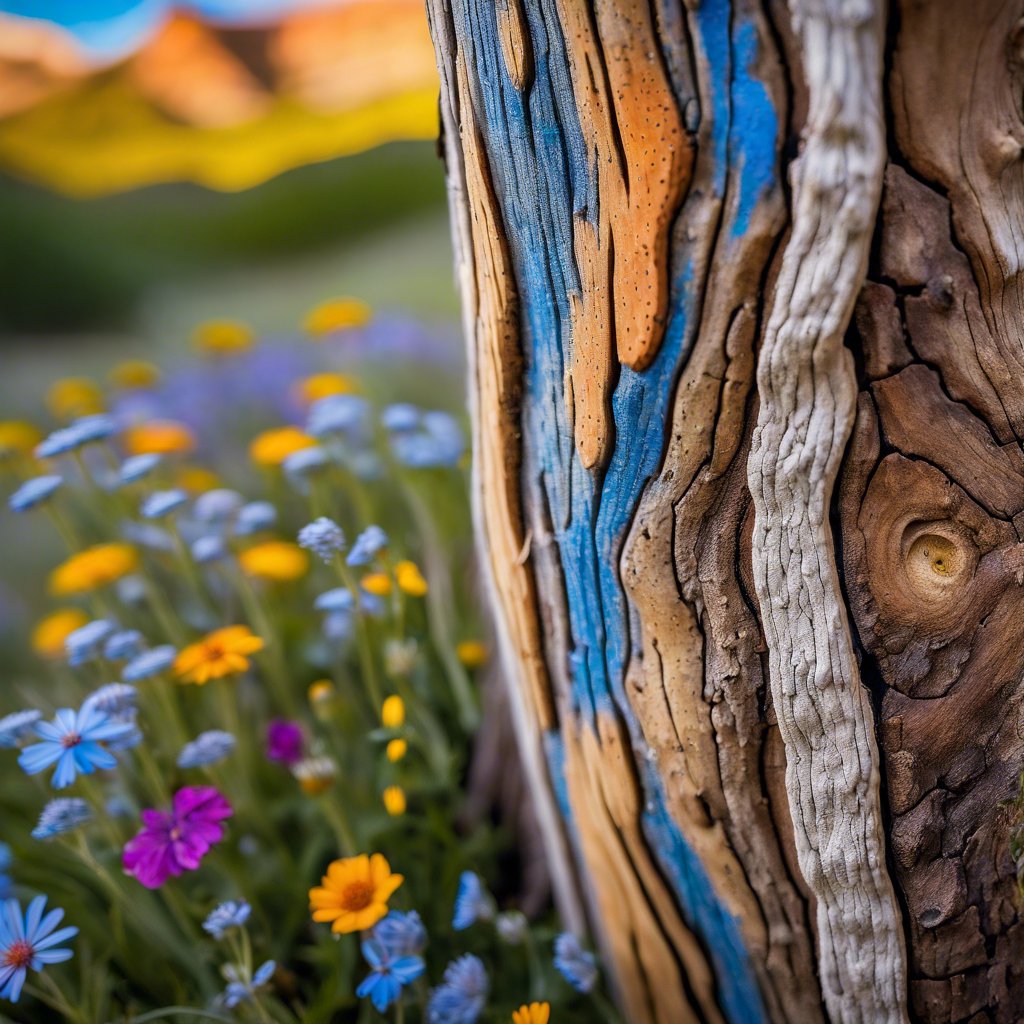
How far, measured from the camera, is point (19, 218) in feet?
8.87

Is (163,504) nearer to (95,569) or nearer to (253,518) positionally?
(253,518)

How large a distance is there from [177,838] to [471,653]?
→ 65 centimetres

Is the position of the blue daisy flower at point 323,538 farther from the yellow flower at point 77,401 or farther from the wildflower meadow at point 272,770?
the yellow flower at point 77,401

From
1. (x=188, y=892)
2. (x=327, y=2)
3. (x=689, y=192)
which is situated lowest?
(x=188, y=892)

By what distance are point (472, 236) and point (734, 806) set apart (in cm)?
63

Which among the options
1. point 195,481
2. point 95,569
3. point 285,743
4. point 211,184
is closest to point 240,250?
point 211,184

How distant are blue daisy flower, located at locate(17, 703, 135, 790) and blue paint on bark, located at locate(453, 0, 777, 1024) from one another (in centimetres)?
50

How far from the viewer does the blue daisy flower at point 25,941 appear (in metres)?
0.85

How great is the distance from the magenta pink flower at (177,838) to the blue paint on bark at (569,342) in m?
0.43

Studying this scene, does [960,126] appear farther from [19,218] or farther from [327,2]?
[19,218]

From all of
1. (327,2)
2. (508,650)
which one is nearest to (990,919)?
(508,650)

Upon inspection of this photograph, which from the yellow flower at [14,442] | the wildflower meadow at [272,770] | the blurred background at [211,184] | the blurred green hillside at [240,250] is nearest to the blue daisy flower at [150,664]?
the wildflower meadow at [272,770]

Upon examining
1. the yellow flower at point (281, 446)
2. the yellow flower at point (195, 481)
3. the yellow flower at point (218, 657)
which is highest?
the yellow flower at point (195, 481)

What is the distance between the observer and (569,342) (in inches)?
31.1
